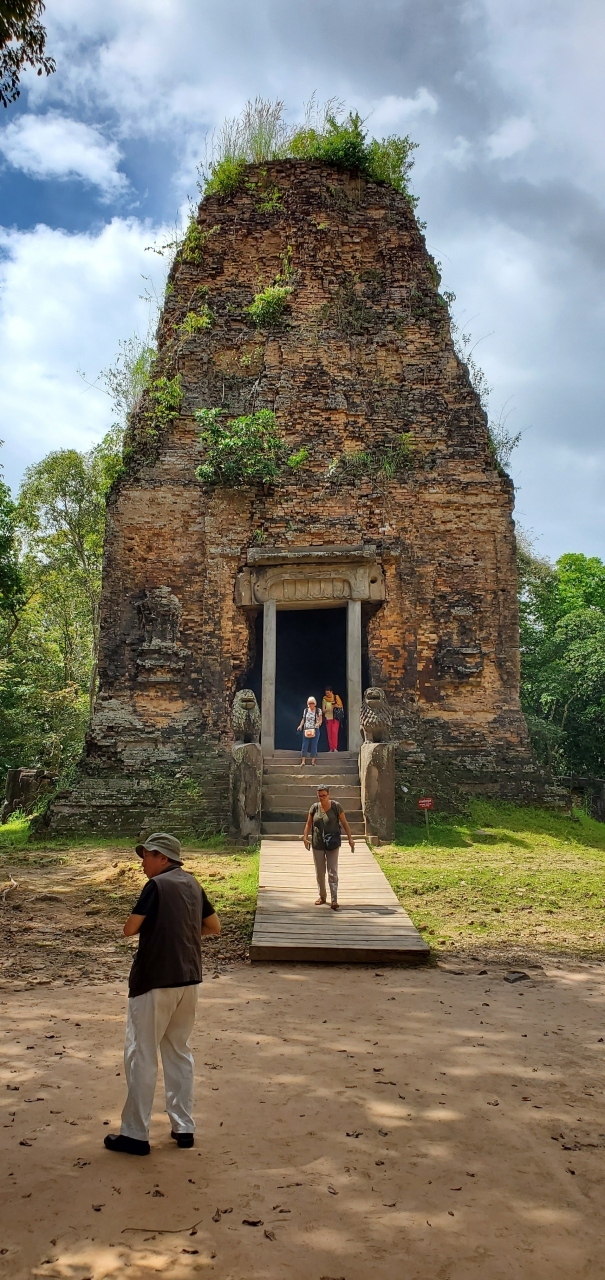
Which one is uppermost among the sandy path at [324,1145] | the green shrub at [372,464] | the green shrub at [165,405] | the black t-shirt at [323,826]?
the green shrub at [165,405]

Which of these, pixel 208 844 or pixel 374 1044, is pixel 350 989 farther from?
pixel 208 844

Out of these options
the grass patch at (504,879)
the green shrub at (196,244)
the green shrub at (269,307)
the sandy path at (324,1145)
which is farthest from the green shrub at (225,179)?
the sandy path at (324,1145)

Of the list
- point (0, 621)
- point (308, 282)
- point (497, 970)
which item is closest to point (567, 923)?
point (497, 970)

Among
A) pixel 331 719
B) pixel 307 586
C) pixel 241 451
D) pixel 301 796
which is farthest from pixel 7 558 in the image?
pixel 301 796

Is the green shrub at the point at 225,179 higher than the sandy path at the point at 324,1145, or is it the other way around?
the green shrub at the point at 225,179

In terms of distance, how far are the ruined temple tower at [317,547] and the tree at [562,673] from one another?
9068 millimetres

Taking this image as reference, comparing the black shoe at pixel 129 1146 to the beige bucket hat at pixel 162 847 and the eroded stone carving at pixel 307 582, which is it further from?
the eroded stone carving at pixel 307 582

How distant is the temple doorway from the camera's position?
59.9 ft

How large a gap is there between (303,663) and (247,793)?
8.57 metres

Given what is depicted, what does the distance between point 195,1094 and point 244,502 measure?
10894 mm

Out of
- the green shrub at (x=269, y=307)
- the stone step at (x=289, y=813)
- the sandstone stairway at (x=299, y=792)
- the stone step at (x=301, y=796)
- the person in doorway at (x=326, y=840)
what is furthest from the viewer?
the green shrub at (x=269, y=307)

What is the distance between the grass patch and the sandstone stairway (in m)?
0.81

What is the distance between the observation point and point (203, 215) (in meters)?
15.8

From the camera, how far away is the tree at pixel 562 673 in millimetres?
21844
